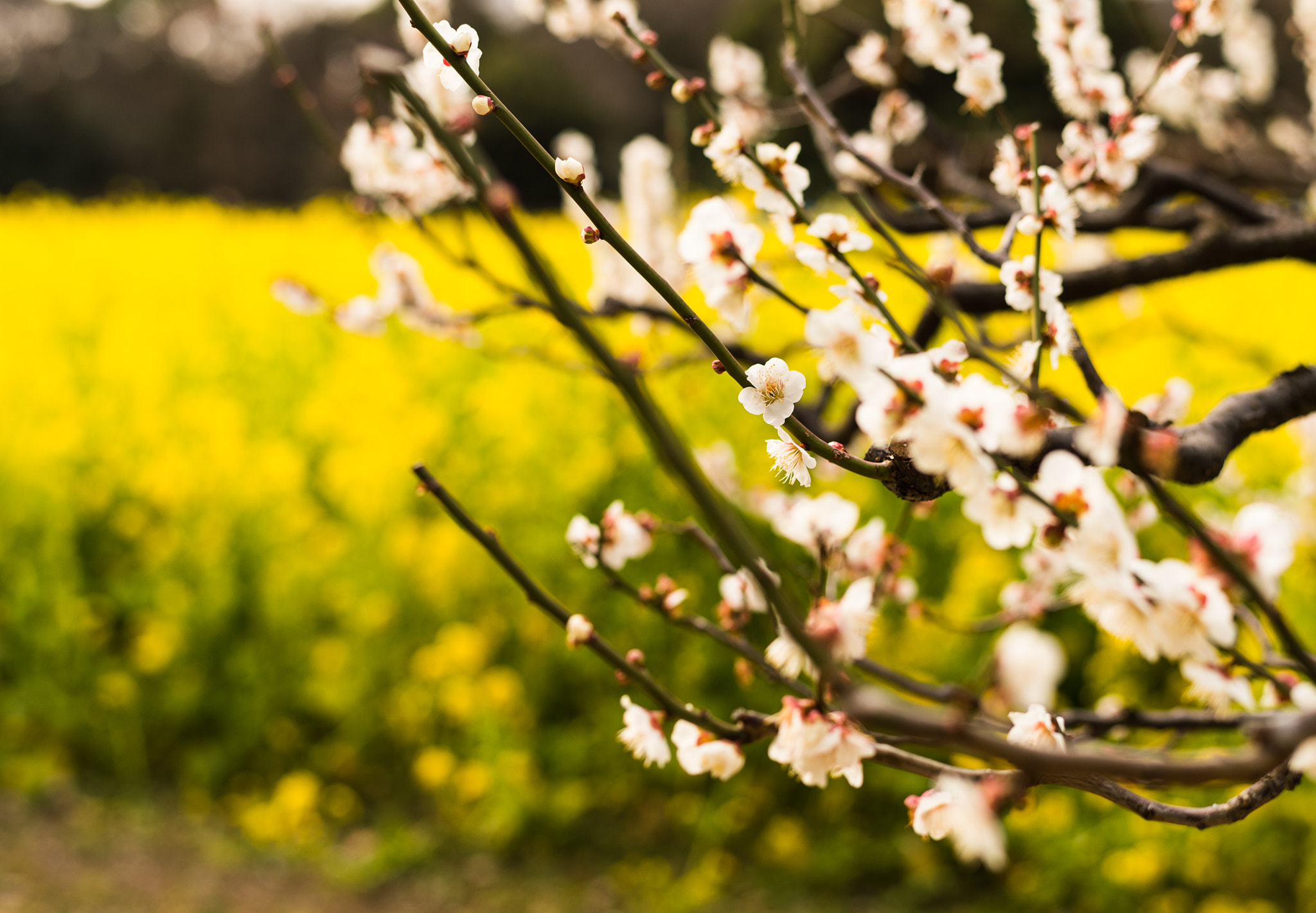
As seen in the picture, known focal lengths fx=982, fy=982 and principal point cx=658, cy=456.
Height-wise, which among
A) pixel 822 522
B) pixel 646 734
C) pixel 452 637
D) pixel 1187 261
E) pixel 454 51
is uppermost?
pixel 1187 261

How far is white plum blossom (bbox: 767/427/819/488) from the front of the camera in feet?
2.38

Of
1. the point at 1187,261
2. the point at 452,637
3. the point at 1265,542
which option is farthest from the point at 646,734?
the point at 452,637

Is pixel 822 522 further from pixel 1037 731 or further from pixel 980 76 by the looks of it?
pixel 980 76

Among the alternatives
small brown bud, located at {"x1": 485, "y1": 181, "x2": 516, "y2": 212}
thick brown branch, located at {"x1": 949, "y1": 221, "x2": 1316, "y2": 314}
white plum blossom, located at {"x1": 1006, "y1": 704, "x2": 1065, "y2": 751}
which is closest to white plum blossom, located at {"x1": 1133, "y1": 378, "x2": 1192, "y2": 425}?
thick brown branch, located at {"x1": 949, "y1": 221, "x2": 1316, "y2": 314}

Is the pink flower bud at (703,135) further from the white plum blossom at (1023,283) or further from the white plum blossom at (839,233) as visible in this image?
the white plum blossom at (1023,283)

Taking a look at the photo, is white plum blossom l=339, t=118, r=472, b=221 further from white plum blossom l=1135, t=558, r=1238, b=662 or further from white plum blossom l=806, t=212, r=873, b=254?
white plum blossom l=1135, t=558, r=1238, b=662

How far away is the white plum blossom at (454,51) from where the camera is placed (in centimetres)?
69

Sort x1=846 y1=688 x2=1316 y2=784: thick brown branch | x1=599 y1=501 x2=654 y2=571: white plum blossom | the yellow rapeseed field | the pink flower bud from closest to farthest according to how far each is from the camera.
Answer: x1=846 y1=688 x2=1316 y2=784: thick brown branch → the pink flower bud → x1=599 y1=501 x2=654 y2=571: white plum blossom → the yellow rapeseed field

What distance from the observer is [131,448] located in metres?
3.90

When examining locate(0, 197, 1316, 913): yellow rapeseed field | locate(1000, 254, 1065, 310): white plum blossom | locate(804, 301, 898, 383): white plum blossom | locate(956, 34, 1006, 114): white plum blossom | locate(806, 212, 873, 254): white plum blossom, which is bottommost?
locate(0, 197, 1316, 913): yellow rapeseed field

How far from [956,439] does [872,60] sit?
1.48 metres

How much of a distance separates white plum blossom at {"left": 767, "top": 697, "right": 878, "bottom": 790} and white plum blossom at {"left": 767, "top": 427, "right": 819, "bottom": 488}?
0.17 meters

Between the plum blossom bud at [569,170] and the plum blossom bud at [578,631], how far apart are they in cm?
37

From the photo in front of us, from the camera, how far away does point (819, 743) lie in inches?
27.6
